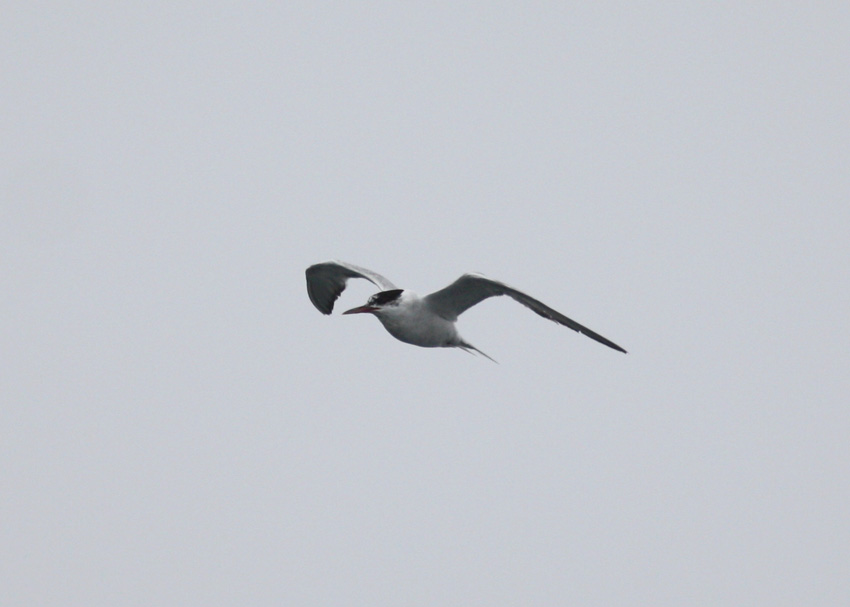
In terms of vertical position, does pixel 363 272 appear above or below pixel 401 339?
above

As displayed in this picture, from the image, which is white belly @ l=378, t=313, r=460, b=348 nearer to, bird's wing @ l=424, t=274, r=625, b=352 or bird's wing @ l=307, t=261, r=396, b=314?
bird's wing @ l=424, t=274, r=625, b=352

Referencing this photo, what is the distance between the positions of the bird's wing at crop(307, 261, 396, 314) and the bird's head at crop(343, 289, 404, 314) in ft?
6.78

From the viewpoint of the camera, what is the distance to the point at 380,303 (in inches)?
506

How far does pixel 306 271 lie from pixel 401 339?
341 centimetres

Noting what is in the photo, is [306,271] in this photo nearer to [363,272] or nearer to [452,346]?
[363,272]

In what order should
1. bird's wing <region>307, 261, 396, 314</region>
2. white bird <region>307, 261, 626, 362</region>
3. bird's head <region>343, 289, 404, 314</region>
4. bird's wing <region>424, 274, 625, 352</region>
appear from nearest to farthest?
bird's wing <region>424, 274, 625, 352</region>
white bird <region>307, 261, 626, 362</region>
bird's head <region>343, 289, 404, 314</region>
bird's wing <region>307, 261, 396, 314</region>

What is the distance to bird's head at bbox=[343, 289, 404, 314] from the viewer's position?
12.8 meters

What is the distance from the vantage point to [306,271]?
51.9 feet

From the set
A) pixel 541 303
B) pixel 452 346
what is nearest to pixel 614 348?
pixel 541 303

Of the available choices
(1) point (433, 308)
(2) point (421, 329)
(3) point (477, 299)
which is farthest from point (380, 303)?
(3) point (477, 299)

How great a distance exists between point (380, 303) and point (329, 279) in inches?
132

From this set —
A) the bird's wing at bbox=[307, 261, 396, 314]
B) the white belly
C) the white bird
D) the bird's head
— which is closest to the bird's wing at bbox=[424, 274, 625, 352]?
the white bird

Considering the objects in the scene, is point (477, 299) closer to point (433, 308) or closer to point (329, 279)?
point (433, 308)

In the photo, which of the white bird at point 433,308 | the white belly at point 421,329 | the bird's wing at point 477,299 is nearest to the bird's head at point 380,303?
the white bird at point 433,308
